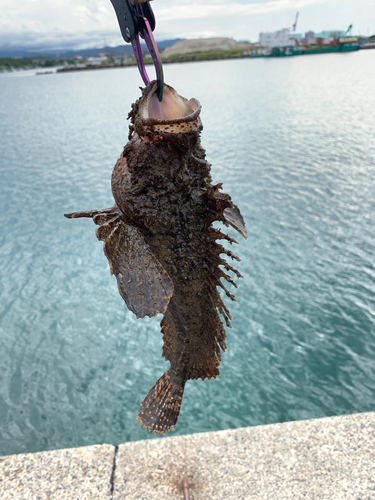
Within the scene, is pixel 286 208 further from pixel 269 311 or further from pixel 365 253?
pixel 269 311

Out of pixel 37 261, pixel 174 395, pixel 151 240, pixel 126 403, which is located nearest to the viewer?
pixel 151 240

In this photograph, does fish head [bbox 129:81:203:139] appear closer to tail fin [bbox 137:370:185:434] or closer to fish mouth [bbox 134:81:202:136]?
fish mouth [bbox 134:81:202:136]

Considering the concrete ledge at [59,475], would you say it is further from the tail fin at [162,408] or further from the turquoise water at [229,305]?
the tail fin at [162,408]

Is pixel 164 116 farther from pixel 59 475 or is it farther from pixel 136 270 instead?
pixel 59 475

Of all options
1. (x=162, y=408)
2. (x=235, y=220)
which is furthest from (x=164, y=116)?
(x=162, y=408)

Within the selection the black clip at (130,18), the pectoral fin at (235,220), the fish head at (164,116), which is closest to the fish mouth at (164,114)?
the fish head at (164,116)

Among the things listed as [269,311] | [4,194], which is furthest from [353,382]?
[4,194]
